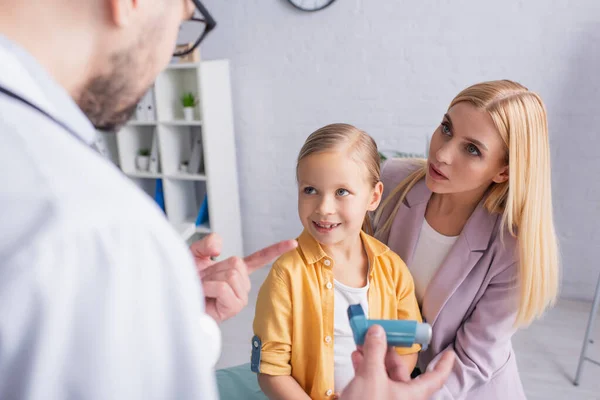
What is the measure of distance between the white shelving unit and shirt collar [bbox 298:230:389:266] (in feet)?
5.40

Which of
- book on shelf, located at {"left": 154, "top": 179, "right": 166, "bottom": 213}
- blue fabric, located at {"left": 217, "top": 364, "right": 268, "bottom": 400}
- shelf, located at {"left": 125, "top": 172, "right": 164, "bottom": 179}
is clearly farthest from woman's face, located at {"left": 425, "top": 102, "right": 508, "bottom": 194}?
book on shelf, located at {"left": 154, "top": 179, "right": 166, "bottom": 213}

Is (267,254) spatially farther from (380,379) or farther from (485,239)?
(485,239)

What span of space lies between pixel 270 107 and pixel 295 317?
2221 millimetres

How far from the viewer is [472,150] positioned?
4.53 feet

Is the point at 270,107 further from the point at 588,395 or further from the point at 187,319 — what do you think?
the point at 187,319

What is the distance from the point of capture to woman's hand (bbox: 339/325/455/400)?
0.73 m

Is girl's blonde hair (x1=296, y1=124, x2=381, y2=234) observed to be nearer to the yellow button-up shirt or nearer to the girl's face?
the girl's face

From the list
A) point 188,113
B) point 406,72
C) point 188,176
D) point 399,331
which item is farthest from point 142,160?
point 399,331

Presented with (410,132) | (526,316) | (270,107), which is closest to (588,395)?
(526,316)

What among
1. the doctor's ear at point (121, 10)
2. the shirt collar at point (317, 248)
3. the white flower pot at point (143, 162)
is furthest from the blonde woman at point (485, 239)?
the white flower pot at point (143, 162)

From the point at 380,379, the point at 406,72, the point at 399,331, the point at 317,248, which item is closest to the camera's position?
the point at 380,379

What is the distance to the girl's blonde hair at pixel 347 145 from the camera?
4.33ft

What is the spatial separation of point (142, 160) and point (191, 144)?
1.12ft

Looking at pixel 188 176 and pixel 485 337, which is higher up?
pixel 485 337
